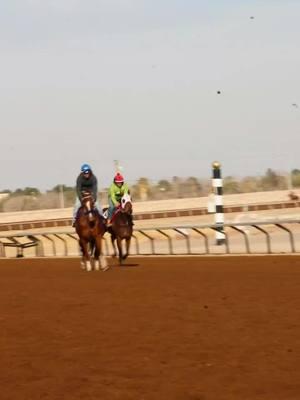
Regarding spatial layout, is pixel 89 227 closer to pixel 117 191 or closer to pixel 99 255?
pixel 99 255

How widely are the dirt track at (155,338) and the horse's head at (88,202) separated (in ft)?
10.6

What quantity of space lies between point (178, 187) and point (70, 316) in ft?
195

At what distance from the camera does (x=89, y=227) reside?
19812mm

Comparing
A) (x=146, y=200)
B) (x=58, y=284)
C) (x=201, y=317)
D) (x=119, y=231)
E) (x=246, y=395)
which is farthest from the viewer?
(x=146, y=200)

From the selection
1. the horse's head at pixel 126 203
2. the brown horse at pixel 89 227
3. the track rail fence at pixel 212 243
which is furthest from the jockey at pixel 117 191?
the track rail fence at pixel 212 243

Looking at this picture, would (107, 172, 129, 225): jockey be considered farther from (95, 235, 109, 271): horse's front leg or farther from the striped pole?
the striped pole

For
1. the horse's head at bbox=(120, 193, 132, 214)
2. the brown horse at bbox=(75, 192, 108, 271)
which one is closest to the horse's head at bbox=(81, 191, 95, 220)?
the brown horse at bbox=(75, 192, 108, 271)

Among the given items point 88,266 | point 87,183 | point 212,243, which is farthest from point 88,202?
point 212,243

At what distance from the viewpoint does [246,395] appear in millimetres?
6266

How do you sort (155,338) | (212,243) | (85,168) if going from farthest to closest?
(212,243), (85,168), (155,338)

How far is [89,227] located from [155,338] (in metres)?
10.9

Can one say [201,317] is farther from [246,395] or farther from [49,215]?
[49,215]

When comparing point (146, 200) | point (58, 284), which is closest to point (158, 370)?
point (58, 284)

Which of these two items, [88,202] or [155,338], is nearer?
[155,338]
